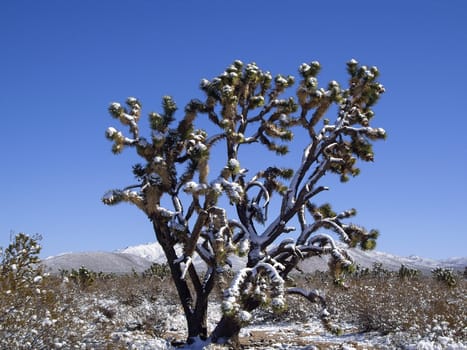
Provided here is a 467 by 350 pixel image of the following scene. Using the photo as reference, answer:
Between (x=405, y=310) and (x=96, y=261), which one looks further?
(x=96, y=261)

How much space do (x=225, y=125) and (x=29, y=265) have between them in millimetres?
4571

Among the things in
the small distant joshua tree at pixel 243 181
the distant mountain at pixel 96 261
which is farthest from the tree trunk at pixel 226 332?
the distant mountain at pixel 96 261

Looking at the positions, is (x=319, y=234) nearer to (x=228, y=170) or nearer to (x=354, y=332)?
(x=228, y=170)

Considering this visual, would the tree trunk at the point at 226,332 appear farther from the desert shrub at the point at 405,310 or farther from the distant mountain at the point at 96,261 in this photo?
the distant mountain at the point at 96,261

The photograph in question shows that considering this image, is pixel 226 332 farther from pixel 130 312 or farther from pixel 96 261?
pixel 96 261

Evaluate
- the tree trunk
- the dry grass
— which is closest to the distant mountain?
the dry grass

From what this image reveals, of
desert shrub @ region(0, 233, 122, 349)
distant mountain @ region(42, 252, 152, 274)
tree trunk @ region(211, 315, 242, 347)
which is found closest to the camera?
desert shrub @ region(0, 233, 122, 349)

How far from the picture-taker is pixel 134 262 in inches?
2940

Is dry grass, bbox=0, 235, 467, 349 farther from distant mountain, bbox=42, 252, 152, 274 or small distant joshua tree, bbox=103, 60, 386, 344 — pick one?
distant mountain, bbox=42, 252, 152, 274

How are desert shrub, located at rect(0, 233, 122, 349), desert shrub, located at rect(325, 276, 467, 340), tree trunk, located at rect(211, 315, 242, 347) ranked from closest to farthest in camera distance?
desert shrub, located at rect(0, 233, 122, 349) → tree trunk, located at rect(211, 315, 242, 347) → desert shrub, located at rect(325, 276, 467, 340)

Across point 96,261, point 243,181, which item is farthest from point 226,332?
point 96,261

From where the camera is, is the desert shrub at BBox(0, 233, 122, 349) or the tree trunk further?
the tree trunk

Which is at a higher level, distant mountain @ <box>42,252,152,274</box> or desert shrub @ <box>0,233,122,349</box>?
distant mountain @ <box>42,252,152,274</box>

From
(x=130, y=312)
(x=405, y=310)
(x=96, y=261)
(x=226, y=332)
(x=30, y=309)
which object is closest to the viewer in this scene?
(x=30, y=309)
